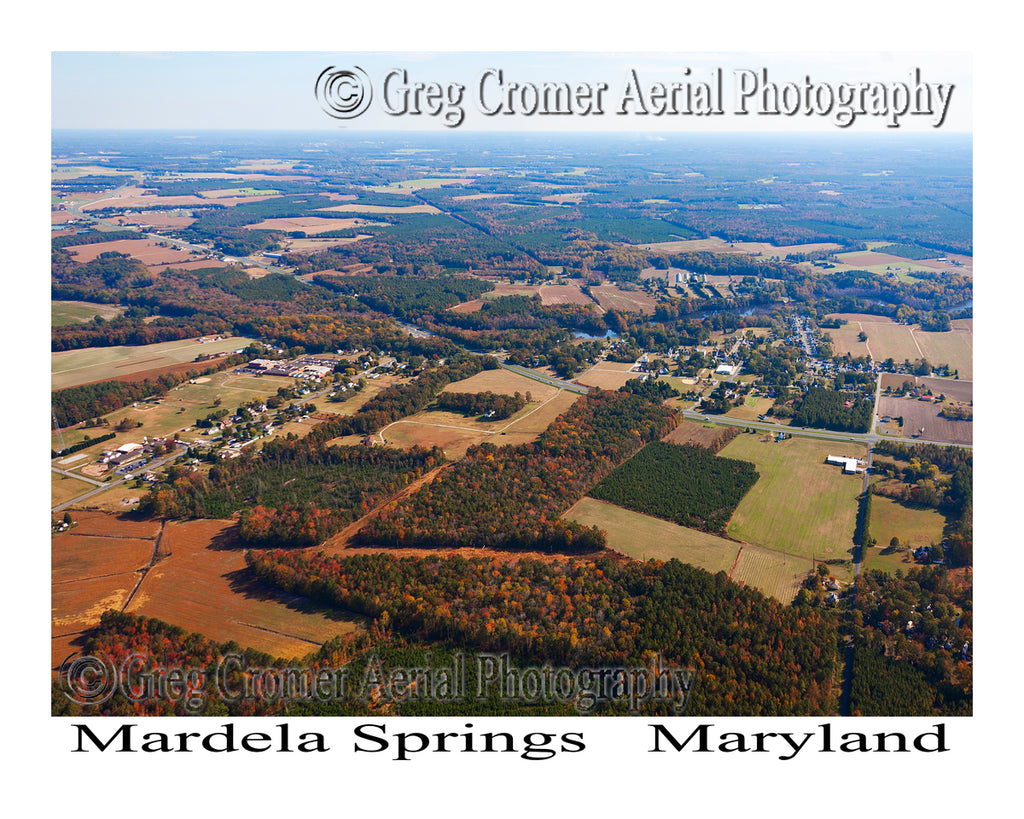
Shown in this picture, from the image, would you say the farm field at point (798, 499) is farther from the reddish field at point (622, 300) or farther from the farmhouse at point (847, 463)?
the reddish field at point (622, 300)

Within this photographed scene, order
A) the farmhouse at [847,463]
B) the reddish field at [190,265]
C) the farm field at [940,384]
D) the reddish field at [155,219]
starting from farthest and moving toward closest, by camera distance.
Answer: the reddish field at [155,219]
the reddish field at [190,265]
the farm field at [940,384]
the farmhouse at [847,463]

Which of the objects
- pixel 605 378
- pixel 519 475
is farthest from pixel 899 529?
pixel 605 378

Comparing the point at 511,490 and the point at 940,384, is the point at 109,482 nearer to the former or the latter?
the point at 511,490

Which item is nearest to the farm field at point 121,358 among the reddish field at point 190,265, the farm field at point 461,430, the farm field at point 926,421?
the farm field at point 461,430

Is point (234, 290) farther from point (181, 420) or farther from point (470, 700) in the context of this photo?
A: point (470, 700)

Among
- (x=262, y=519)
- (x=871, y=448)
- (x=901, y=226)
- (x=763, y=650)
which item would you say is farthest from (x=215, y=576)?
(x=901, y=226)
